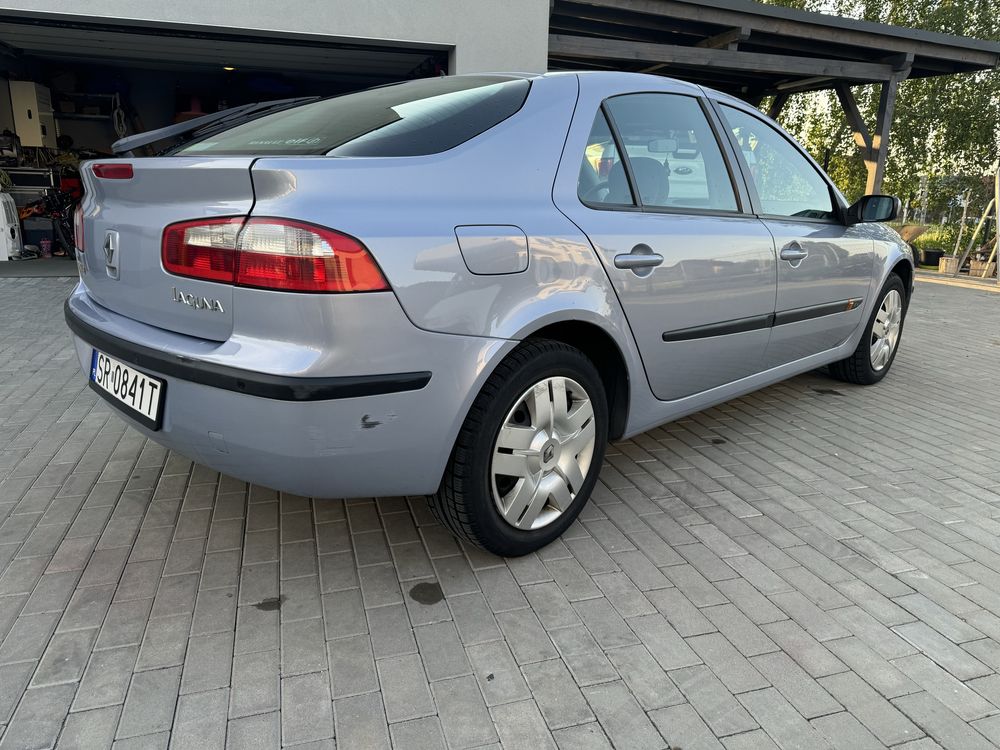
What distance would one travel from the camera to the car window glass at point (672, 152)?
8.59ft

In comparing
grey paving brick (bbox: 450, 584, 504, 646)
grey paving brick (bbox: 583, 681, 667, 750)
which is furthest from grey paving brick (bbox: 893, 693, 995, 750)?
grey paving brick (bbox: 450, 584, 504, 646)

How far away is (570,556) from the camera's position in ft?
7.95

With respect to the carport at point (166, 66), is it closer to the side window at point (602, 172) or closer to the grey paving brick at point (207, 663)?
the side window at point (602, 172)

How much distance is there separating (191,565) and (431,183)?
1.43 metres

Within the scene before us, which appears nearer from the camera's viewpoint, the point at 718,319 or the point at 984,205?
the point at 718,319

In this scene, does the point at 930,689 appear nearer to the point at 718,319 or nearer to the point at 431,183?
the point at 718,319

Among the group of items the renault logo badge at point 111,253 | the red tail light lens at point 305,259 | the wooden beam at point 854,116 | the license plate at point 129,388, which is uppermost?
the wooden beam at point 854,116

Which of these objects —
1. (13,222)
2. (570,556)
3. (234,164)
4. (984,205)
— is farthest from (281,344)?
(984,205)

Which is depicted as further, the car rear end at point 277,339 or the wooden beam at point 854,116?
the wooden beam at point 854,116

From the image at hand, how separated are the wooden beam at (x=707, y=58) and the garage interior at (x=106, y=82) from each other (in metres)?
1.57

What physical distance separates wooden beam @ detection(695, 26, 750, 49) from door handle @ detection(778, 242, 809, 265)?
24.0ft

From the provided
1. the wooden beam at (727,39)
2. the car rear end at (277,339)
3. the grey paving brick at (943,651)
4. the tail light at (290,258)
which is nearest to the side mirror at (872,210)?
the grey paving brick at (943,651)

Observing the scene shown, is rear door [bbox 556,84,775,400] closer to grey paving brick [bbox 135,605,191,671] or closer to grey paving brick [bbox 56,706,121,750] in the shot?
grey paving brick [bbox 135,605,191,671]

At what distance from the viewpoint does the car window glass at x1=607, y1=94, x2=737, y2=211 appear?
8.59ft
